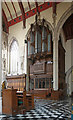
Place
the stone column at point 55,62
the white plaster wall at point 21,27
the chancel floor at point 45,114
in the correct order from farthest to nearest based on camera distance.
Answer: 1. the white plaster wall at point 21,27
2. the stone column at point 55,62
3. the chancel floor at point 45,114

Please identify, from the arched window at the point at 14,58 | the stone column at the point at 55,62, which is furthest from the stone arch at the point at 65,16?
the arched window at the point at 14,58

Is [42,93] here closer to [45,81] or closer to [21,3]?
[45,81]

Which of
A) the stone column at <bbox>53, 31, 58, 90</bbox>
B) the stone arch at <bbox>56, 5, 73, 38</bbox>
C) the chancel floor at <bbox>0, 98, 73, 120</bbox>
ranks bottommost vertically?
the chancel floor at <bbox>0, 98, 73, 120</bbox>

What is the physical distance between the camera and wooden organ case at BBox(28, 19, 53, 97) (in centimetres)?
1351

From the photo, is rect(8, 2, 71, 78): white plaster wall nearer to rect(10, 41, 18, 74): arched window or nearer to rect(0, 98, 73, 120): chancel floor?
rect(10, 41, 18, 74): arched window

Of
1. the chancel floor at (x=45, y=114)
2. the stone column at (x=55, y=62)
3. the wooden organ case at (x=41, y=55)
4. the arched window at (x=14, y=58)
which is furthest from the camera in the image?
the arched window at (x=14, y=58)

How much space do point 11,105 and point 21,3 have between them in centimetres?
1280

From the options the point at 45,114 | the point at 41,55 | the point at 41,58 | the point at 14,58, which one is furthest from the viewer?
the point at 14,58

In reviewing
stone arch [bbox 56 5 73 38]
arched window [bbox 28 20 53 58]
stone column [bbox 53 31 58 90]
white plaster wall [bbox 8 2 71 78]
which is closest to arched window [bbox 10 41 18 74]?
white plaster wall [bbox 8 2 71 78]

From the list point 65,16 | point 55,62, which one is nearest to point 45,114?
point 55,62

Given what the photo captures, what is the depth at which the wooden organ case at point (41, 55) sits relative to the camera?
13.5 metres

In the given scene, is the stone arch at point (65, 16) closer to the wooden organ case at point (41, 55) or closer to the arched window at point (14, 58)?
the wooden organ case at point (41, 55)

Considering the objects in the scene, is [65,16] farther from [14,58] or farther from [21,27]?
[14,58]

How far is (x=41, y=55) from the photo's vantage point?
543 inches
